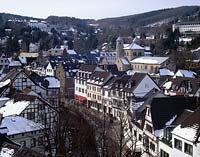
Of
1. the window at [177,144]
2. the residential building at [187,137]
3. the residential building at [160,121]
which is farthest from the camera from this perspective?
the residential building at [160,121]

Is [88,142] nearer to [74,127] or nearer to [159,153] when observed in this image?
[74,127]

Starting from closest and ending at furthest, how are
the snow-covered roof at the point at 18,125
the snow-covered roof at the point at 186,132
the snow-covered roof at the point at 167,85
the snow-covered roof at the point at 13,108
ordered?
the snow-covered roof at the point at 186,132
the snow-covered roof at the point at 18,125
the snow-covered roof at the point at 13,108
the snow-covered roof at the point at 167,85

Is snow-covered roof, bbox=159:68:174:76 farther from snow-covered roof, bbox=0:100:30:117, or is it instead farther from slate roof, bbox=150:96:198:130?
snow-covered roof, bbox=0:100:30:117

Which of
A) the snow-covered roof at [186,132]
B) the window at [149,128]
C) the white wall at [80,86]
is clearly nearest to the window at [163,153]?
the window at [149,128]

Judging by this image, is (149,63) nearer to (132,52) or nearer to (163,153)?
(132,52)

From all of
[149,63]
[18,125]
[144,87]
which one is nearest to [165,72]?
[149,63]

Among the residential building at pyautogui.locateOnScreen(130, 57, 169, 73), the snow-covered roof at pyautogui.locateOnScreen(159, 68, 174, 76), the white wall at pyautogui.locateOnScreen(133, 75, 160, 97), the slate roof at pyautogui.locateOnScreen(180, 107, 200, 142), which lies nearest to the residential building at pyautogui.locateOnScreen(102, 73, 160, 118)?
A: the white wall at pyautogui.locateOnScreen(133, 75, 160, 97)

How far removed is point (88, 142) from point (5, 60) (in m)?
47.5

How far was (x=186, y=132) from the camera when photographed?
2392 cm

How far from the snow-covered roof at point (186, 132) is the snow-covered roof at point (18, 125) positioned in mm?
9984

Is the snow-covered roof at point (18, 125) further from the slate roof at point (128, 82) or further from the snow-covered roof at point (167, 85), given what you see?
the snow-covered roof at point (167, 85)

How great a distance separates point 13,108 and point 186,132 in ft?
48.6

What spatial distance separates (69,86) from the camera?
61750mm

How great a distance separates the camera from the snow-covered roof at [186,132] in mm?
23281
